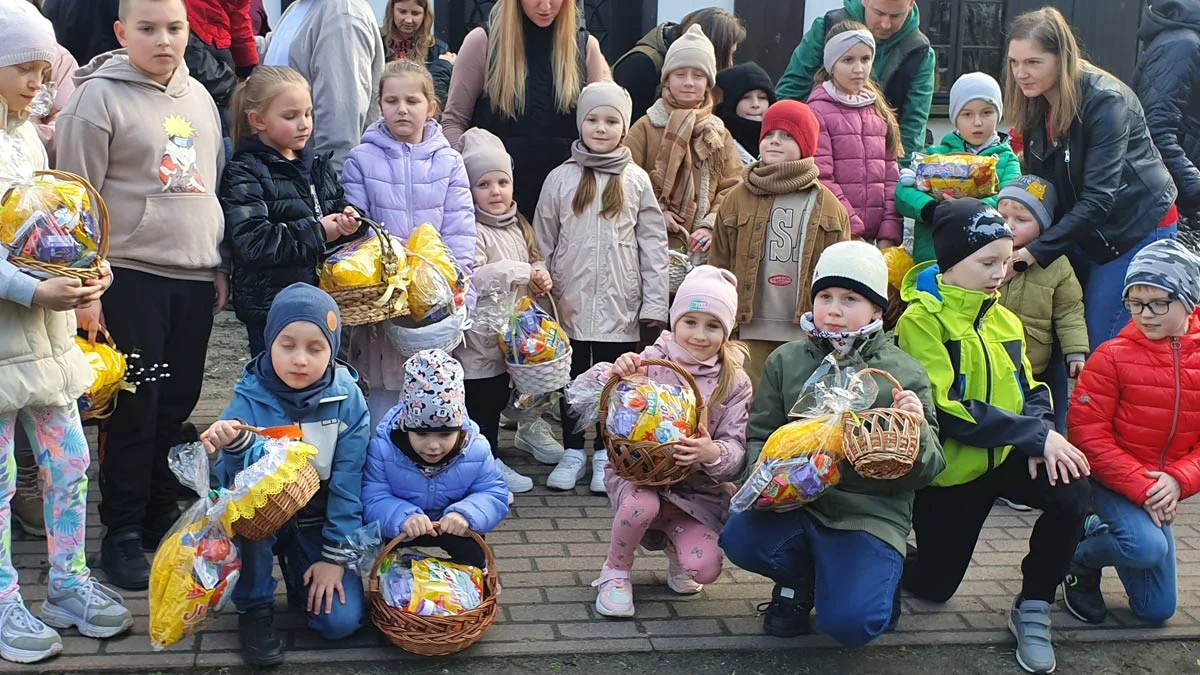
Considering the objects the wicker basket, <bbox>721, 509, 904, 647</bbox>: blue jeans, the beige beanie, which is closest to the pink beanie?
<bbox>721, 509, 904, 647</bbox>: blue jeans

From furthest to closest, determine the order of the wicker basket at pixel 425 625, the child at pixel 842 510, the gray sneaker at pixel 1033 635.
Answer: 1. the gray sneaker at pixel 1033 635
2. the child at pixel 842 510
3. the wicker basket at pixel 425 625

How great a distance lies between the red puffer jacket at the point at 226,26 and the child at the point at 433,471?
2014 millimetres

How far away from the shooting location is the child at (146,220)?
4.41 m

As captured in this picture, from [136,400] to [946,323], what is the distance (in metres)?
2.79

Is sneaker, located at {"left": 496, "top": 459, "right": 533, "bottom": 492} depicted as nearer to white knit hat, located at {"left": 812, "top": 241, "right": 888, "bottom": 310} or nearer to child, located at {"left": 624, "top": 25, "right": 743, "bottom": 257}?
child, located at {"left": 624, "top": 25, "right": 743, "bottom": 257}

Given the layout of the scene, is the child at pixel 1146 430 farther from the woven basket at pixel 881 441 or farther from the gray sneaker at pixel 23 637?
the gray sneaker at pixel 23 637

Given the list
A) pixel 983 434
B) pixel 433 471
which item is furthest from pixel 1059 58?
pixel 433 471

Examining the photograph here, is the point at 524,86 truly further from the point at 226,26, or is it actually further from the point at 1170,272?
the point at 1170,272

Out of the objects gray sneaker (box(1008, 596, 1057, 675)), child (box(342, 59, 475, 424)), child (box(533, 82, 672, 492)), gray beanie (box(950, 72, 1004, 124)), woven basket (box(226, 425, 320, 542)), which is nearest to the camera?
woven basket (box(226, 425, 320, 542))

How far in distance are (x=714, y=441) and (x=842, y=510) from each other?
0.55m

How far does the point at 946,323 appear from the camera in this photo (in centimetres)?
454

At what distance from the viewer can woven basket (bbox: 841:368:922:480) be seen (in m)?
3.91

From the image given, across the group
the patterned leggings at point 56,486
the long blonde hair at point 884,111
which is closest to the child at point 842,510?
the long blonde hair at point 884,111

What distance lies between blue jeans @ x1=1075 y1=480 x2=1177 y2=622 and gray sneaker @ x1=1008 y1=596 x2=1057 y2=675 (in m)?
0.32
